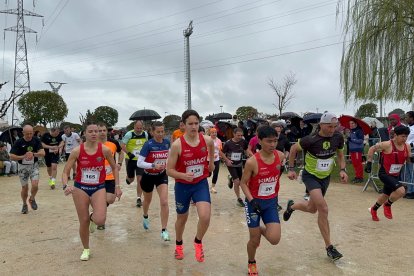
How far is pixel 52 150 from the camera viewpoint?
13141mm

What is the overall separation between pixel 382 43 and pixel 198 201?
14.4 meters

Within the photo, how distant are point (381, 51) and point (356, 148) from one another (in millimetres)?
6303

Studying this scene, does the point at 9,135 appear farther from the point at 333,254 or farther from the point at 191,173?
the point at 333,254

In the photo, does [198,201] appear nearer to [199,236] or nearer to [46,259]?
[199,236]

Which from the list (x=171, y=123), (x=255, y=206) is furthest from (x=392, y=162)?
(x=171, y=123)

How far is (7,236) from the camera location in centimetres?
673

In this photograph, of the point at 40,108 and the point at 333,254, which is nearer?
the point at 333,254

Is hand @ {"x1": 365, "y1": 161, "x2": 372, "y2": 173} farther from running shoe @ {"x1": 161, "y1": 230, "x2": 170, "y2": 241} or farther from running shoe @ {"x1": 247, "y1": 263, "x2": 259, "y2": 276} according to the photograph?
running shoe @ {"x1": 161, "y1": 230, "x2": 170, "y2": 241}

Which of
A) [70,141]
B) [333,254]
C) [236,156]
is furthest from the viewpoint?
[70,141]

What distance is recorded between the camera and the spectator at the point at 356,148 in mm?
12277

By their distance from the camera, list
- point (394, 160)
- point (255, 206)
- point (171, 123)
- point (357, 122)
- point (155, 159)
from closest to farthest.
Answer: point (255, 206)
point (155, 159)
point (394, 160)
point (357, 122)
point (171, 123)

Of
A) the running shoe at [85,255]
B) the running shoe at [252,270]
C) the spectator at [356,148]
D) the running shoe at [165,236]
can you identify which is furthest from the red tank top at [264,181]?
the spectator at [356,148]

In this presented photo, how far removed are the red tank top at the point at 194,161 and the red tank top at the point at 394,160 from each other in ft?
12.8

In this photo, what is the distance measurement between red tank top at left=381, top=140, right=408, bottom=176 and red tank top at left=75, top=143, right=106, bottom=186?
5.15 m
